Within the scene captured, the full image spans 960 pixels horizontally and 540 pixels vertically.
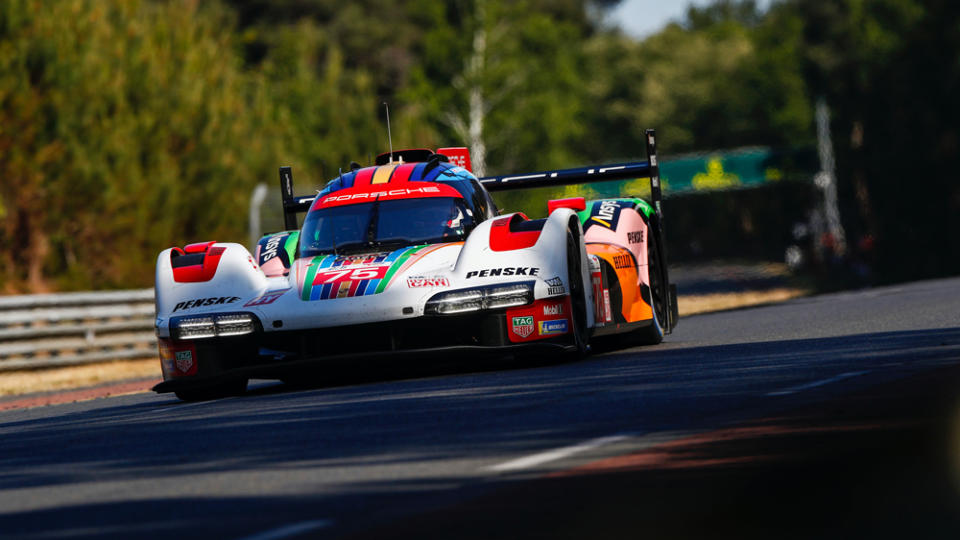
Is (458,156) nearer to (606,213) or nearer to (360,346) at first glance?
(606,213)

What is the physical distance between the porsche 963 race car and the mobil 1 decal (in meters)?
0.23

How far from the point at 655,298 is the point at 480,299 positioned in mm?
3504

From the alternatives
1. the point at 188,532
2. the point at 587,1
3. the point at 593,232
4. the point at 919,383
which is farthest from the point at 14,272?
the point at 587,1

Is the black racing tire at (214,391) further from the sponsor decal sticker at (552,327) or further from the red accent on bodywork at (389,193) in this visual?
the sponsor decal sticker at (552,327)

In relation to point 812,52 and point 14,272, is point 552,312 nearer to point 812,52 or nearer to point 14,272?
point 14,272

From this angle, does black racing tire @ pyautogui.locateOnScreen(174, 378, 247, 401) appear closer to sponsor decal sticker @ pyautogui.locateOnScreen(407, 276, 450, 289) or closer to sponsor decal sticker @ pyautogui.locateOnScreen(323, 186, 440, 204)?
sponsor decal sticker @ pyautogui.locateOnScreen(407, 276, 450, 289)

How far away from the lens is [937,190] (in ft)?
156

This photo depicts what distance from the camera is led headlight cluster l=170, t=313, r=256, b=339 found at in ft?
35.6

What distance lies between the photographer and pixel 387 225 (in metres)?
12.1

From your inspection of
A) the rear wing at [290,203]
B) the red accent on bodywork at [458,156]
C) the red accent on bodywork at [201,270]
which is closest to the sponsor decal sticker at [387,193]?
the red accent on bodywork at [201,270]

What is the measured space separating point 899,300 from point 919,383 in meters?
11.5

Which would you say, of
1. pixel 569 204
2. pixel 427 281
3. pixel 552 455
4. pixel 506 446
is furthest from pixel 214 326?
pixel 552 455

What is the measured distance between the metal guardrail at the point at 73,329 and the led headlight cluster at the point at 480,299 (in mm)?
11415

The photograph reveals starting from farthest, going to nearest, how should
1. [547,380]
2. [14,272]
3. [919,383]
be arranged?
[14,272] → [547,380] → [919,383]
